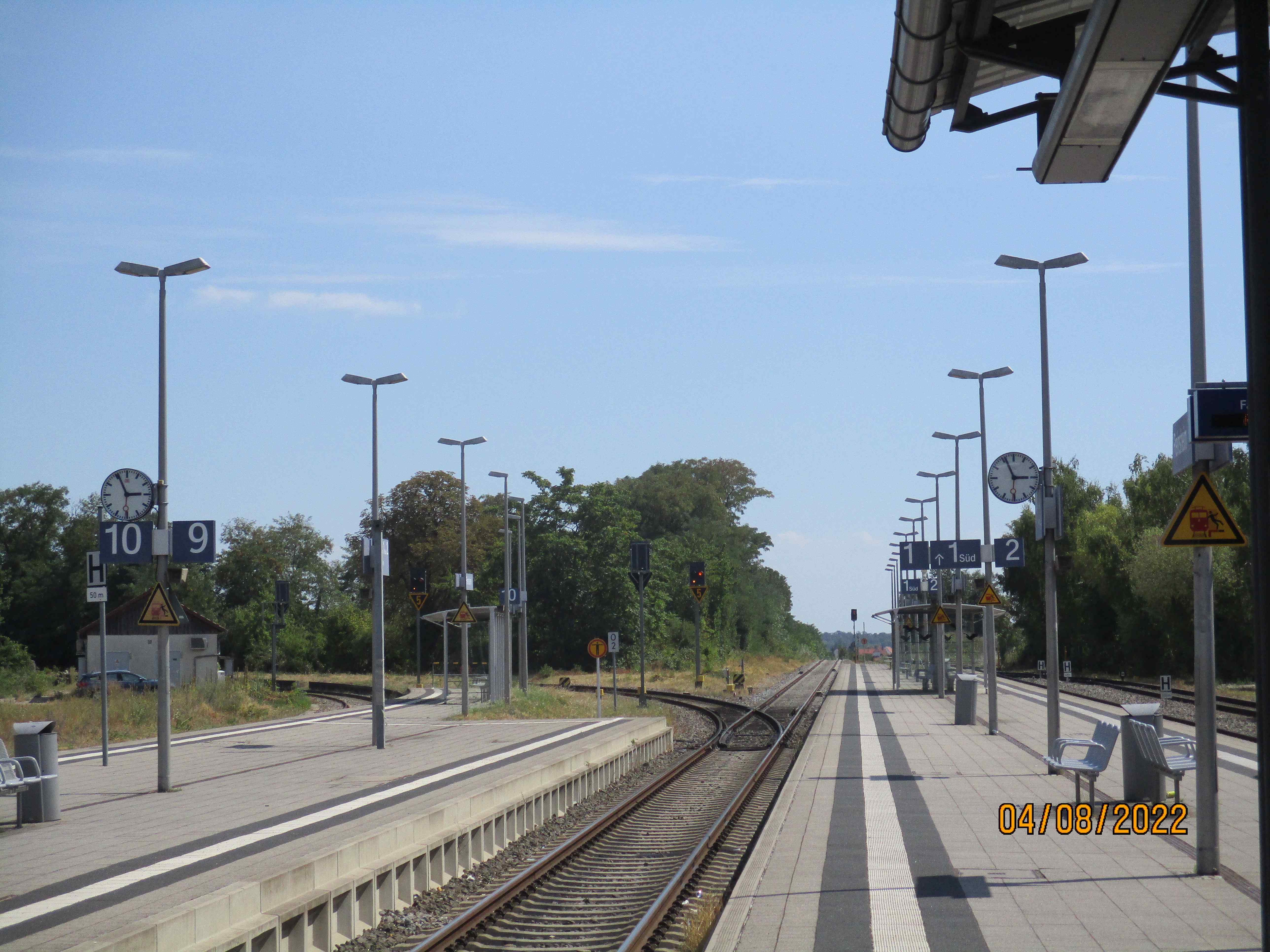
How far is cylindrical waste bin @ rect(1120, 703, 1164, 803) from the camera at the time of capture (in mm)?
12070

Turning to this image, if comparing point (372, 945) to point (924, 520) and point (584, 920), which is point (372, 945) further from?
point (924, 520)

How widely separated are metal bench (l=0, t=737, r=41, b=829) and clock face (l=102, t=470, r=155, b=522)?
4.55 metres

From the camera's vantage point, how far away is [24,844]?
449 inches

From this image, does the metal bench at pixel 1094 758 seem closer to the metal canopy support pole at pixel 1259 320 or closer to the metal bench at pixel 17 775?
the metal canopy support pole at pixel 1259 320

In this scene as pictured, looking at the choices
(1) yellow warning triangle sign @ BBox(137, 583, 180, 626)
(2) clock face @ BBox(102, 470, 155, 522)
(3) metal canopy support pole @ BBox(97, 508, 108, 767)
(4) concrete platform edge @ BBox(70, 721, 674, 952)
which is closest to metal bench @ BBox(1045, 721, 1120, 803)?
(4) concrete platform edge @ BBox(70, 721, 674, 952)

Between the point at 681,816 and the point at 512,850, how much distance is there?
11.2 feet

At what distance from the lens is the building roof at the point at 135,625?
182 ft

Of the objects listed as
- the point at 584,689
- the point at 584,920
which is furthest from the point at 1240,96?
the point at 584,689

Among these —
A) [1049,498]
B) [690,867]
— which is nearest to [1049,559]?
[1049,498]

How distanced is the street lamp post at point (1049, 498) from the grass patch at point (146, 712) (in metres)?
15.5

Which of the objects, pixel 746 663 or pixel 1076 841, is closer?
pixel 1076 841

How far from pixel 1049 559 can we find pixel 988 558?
7689 mm

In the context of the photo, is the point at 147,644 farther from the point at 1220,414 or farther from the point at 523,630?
the point at 1220,414
